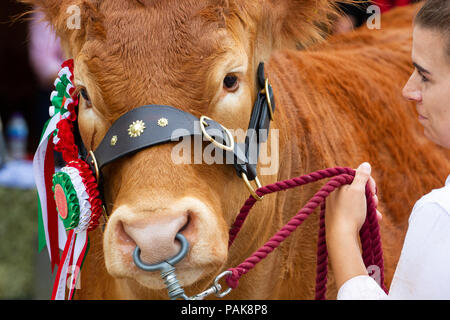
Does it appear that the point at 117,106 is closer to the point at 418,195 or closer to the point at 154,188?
the point at 154,188

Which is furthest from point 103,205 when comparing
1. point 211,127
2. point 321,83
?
point 321,83

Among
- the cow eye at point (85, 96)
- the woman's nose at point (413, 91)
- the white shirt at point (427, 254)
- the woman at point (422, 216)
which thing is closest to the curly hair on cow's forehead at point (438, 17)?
the woman at point (422, 216)

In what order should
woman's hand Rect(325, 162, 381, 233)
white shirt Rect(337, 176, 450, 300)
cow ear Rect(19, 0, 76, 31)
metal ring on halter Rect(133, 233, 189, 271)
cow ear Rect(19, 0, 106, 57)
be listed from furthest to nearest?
cow ear Rect(19, 0, 76, 31) < cow ear Rect(19, 0, 106, 57) < woman's hand Rect(325, 162, 381, 233) < metal ring on halter Rect(133, 233, 189, 271) < white shirt Rect(337, 176, 450, 300)

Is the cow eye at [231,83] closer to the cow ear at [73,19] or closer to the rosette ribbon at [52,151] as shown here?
the cow ear at [73,19]

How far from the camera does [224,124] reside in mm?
1924

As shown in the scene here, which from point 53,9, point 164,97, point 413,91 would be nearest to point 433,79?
point 413,91

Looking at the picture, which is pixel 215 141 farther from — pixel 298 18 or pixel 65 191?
pixel 298 18

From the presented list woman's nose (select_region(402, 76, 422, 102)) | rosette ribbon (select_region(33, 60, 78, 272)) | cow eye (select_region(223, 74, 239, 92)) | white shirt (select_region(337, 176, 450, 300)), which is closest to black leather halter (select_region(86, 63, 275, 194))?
cow eye (select_region(223, 74, 239, 92))

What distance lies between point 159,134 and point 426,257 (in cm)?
87

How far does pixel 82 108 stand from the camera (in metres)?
2.06

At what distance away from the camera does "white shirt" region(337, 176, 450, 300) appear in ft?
4.22

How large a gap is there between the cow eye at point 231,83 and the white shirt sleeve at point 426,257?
0.83 m

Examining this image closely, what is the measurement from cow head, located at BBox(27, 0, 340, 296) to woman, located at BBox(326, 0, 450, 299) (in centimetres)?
38

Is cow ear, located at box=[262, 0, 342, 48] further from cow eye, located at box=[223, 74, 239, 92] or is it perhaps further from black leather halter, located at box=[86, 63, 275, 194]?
black leather halter, located at box=[86, 63, 275, 194]
